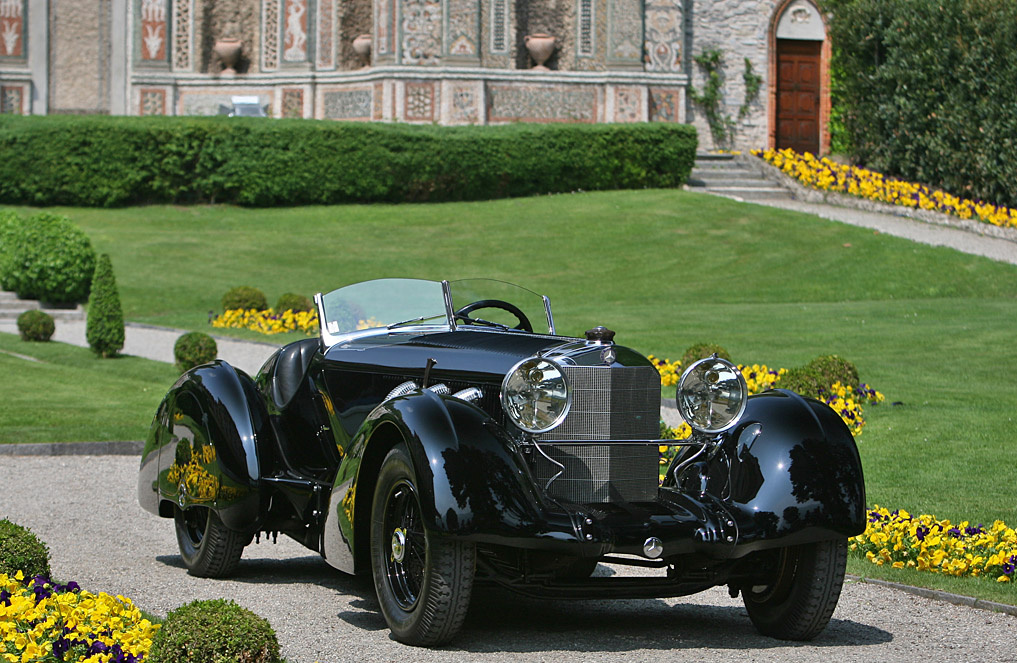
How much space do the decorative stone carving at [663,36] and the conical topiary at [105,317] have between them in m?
20.3

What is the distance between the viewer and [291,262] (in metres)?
24.1

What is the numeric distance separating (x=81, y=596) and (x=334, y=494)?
1274mm

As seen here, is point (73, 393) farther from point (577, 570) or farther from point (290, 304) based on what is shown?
point (577, 570)

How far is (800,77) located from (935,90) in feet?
24.4

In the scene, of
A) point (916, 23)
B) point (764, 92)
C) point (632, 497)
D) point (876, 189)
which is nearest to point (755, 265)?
point (876, 189)

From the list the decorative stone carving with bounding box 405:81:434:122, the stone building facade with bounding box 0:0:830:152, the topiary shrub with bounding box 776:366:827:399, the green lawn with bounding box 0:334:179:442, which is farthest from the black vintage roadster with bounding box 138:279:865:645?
the stone building facade with bounding box 0:0:830:152

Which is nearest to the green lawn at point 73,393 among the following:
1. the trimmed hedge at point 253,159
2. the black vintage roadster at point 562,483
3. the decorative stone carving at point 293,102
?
the black vintage roadster at point 562,483

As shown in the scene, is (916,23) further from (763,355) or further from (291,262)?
(763,355)

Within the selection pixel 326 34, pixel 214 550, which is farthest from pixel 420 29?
pixel 214 550

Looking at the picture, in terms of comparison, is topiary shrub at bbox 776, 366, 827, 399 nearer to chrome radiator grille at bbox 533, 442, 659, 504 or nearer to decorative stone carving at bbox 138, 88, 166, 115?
chrome radiator grille at bbox 533, 442, 659, 504

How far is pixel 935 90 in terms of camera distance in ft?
96.3

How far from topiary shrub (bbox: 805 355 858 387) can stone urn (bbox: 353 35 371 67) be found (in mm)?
23625

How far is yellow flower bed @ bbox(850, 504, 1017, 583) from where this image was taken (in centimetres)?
684

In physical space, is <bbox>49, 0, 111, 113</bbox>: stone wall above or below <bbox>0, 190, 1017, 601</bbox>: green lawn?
above
